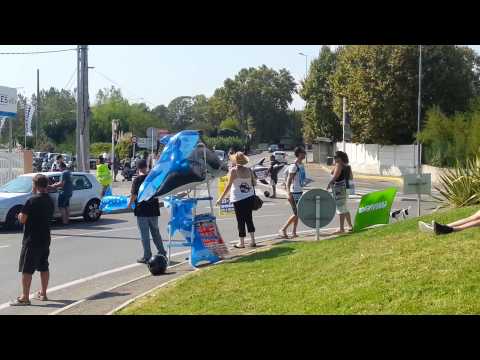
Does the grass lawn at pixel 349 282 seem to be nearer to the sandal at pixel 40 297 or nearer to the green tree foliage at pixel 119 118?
the sandal at pixel 40 297

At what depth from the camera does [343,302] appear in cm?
642

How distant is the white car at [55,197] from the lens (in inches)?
642

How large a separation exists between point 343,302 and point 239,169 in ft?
18.1

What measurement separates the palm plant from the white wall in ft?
104

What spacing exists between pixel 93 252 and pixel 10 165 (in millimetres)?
13312

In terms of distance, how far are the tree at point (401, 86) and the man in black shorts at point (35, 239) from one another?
39535 millimetres

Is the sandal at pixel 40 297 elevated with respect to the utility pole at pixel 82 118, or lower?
lower

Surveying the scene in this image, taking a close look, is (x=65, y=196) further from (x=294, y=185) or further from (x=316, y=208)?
(x=316, y=208)

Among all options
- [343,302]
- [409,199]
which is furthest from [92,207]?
[343,302]

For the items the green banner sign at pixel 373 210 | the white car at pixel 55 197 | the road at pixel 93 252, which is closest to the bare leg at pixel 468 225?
the green banner sign at pixel 373 210

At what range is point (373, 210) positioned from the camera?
12359 millimetres

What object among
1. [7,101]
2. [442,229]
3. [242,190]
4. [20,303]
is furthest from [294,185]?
[7,101]
